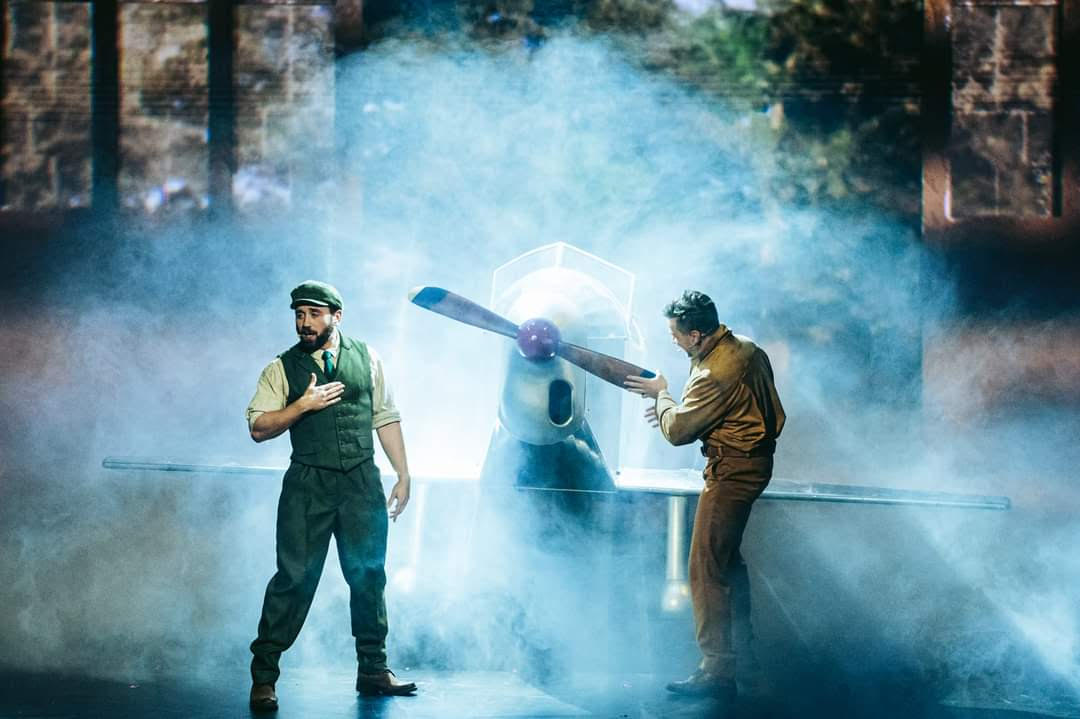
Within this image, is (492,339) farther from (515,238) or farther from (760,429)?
(760,429)

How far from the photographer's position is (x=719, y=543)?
3906 mm

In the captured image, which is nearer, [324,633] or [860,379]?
[324,633]

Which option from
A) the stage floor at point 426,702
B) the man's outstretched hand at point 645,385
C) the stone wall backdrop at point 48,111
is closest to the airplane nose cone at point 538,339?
the man's outstretched hand at point 645,385

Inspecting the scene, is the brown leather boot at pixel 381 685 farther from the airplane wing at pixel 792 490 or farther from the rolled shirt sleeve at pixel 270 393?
the airplane wing at pixel 792 490

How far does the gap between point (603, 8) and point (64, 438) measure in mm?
5560

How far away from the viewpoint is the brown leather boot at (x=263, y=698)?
11.3ft

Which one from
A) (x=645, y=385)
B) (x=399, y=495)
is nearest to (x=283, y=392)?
(x=399, y=495)

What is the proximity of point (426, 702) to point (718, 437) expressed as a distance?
1.50m

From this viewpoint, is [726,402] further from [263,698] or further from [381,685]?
[263,698]

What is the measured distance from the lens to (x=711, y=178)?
28.0 feet

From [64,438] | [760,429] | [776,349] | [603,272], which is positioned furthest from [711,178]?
[64,438]

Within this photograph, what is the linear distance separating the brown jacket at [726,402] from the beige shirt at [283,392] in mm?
1069

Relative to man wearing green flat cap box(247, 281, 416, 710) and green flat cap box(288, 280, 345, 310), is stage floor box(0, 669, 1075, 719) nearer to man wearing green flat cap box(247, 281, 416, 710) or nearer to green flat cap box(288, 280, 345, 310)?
man wearing green flat cap box(247, 281, 416, 710)

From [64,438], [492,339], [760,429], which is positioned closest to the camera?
[760,429]
